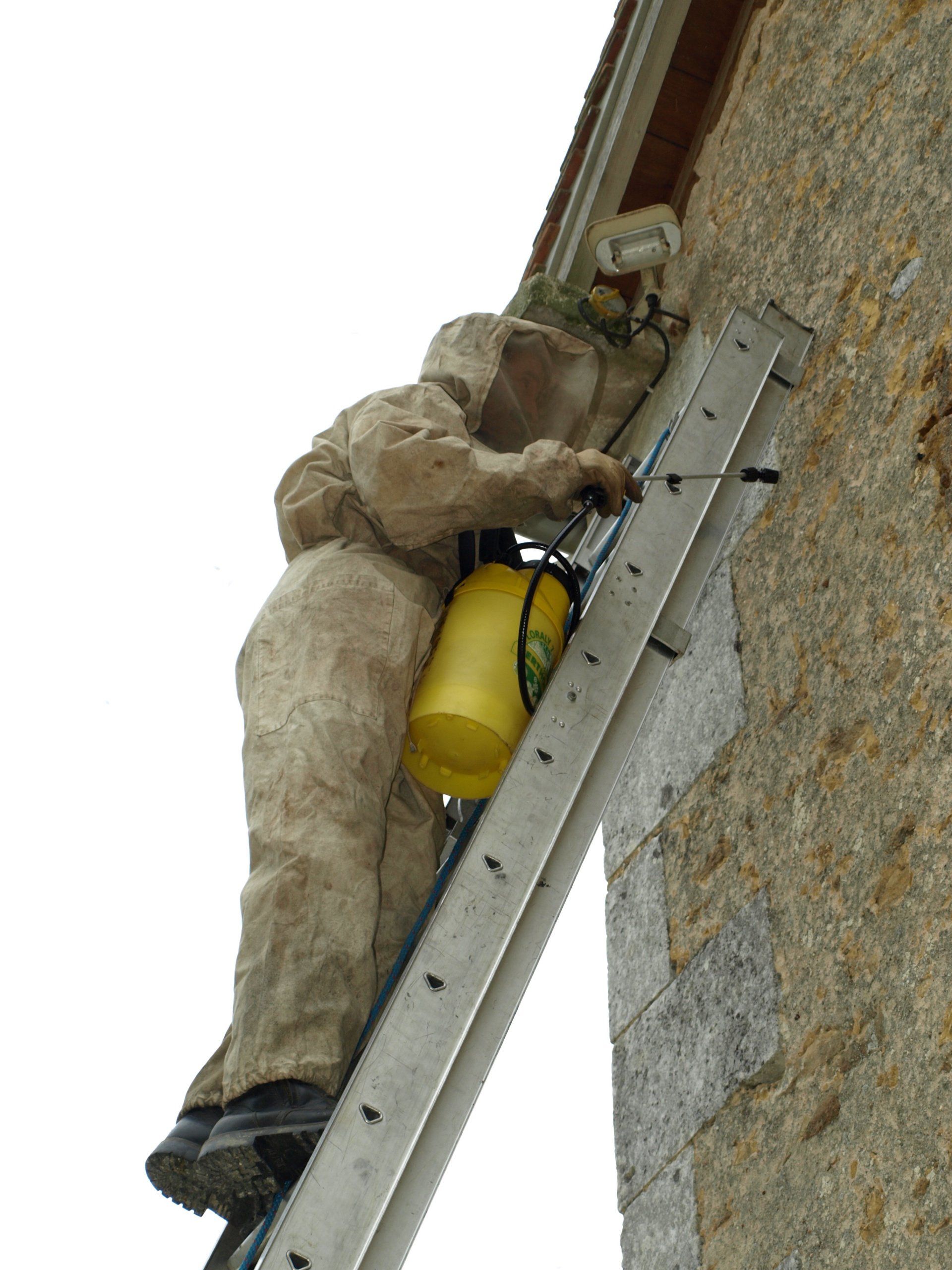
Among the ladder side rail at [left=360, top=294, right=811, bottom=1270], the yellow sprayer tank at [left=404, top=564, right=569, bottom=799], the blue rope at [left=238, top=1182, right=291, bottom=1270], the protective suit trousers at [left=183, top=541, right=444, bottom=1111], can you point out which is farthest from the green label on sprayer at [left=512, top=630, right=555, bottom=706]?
the blue rope at [left=238, top=1182, right=291, bottom=1270]

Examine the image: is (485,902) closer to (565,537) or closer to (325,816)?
(325,816)

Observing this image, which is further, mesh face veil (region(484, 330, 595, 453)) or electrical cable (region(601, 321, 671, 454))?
electrical cable (region(601, 321, 671, 454))

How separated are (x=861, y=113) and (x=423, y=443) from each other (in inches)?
49.0

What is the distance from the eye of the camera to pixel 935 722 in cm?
201

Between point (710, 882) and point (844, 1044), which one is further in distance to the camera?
point (710, 882)

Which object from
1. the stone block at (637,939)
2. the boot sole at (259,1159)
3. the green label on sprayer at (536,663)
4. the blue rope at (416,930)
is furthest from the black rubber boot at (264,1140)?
the stone block at (637,939)

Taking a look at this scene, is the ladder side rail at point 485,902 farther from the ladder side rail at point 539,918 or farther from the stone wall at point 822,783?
the stone wall at point 822,783

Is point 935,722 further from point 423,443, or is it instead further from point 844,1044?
point 423,443

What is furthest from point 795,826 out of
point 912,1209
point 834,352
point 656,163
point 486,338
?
point 656,163

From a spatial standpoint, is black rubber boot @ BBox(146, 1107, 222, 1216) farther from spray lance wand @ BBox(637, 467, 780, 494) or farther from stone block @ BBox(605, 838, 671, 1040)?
→ spray lance wand @ BBox(637, 467, 780, 494)

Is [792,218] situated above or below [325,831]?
above

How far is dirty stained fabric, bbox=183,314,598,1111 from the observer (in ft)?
6.97

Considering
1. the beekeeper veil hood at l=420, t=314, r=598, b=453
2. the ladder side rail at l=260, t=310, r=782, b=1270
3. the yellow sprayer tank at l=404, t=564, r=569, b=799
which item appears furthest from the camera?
the beekeeper veil hood at l=420, t=314, r=598, b=453

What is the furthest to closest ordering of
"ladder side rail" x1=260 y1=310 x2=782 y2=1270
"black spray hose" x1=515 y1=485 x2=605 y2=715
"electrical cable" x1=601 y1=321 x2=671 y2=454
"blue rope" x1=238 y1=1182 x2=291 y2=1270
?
"electrical cable" x1=601 y1=321 x2=671 y2=454
"black spray hose" x1=515 y1=485 x2=605 y2=715
"blue rope" x1=238 y1=1182 x2=291 y2=1270
"ladder side rail" x1=260 y1=310 x2=782 y2=1270
